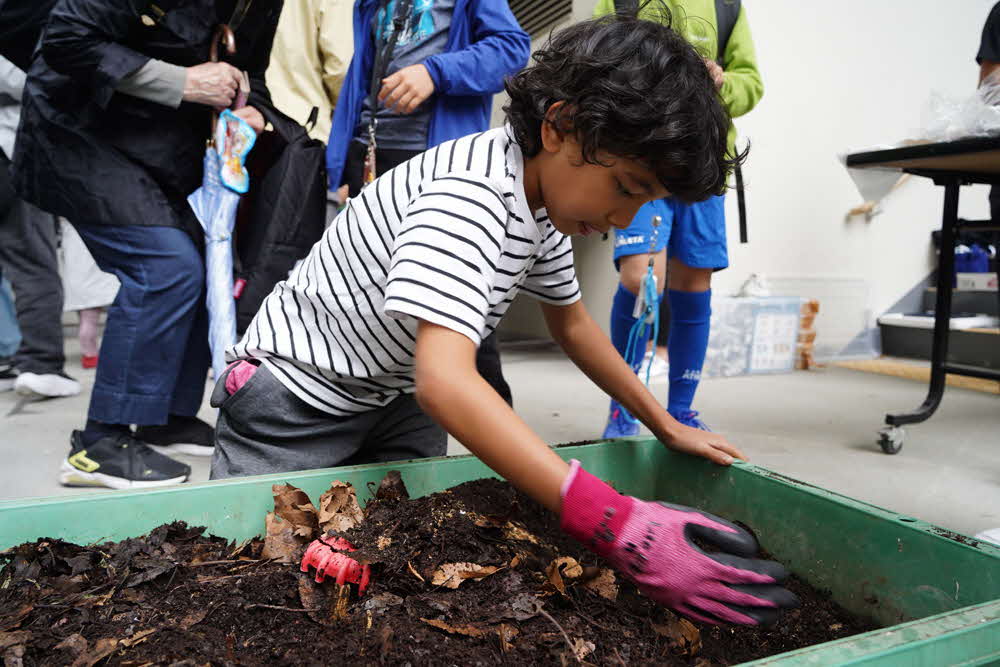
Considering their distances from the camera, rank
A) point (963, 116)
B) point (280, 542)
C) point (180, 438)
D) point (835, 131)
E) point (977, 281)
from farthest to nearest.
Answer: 1. point (977, 281)
2. point (835, 131)
3. point (180, 438)
4. point (963, 116)
5. point (280, 542)

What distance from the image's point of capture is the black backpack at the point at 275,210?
5.66 ft

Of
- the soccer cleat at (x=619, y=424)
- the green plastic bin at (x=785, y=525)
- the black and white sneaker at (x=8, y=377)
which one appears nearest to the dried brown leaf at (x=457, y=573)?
the green plastic bin at (x=785, y=525)

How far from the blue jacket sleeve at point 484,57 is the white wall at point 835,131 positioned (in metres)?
2.04

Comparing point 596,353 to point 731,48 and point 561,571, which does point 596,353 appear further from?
point 731,48

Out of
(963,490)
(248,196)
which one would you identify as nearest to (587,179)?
(248,196)

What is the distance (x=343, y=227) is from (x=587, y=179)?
39cm

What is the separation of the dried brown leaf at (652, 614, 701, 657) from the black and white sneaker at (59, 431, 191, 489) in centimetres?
136

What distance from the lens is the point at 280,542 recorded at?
822 mm

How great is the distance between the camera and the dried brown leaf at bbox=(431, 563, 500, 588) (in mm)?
733

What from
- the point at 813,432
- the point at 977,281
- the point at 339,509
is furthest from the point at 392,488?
the point at 977,281

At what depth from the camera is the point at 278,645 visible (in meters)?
0.65

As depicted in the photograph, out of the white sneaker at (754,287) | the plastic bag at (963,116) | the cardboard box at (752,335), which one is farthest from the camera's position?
the white sneaker at (754,287)

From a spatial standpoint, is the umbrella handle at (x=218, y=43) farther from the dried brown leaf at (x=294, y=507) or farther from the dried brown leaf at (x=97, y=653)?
the dried brown leaf at (x=97, y=653)

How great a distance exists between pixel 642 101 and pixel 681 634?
616mm
